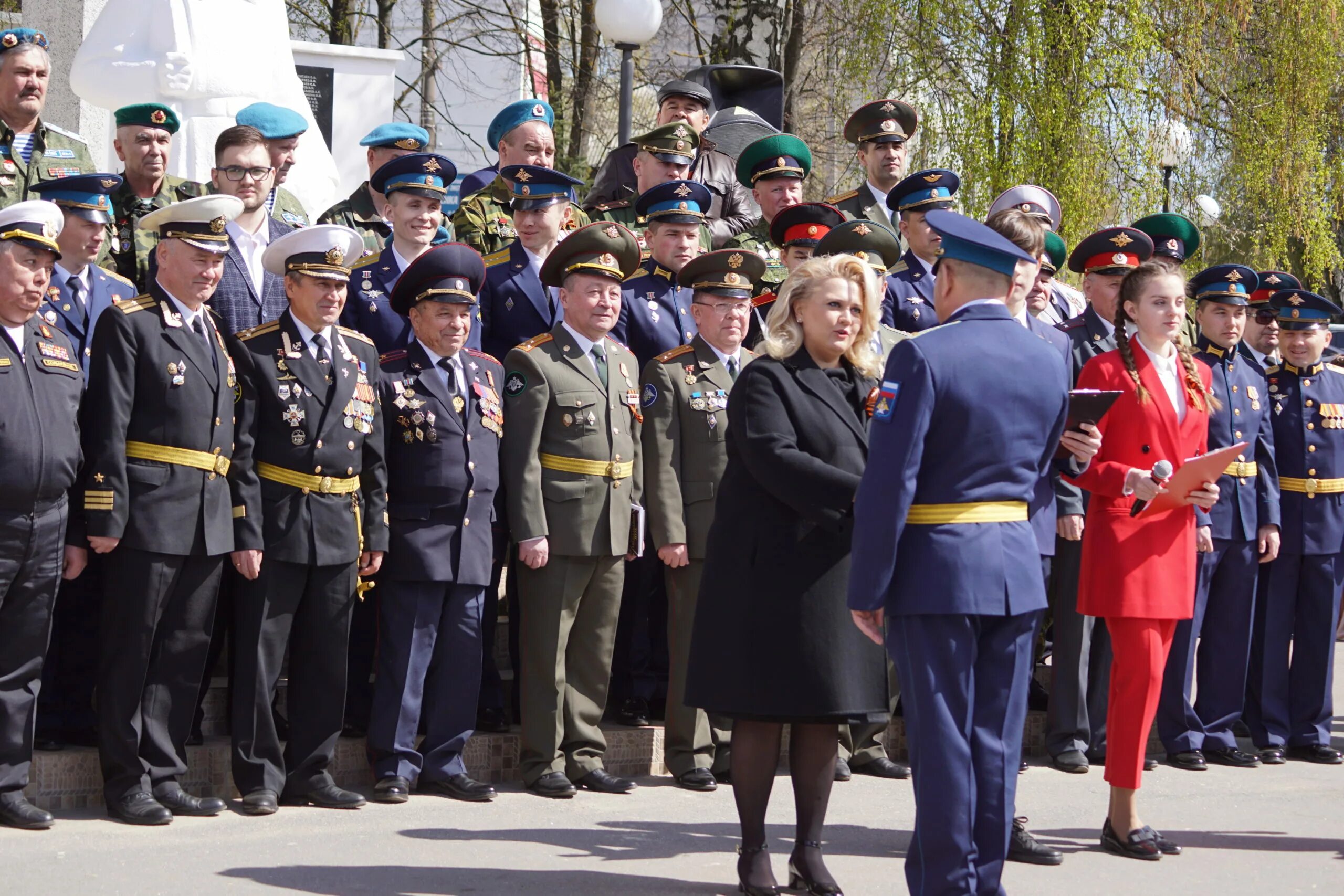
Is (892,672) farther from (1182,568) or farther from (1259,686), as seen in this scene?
(1259,686)

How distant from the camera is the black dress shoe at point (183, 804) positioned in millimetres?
5879

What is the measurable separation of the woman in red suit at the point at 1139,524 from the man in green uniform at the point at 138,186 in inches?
→ 152

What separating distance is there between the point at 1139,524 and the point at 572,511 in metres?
2.19

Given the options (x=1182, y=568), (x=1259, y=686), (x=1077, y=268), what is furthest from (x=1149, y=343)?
(x=1259, y=686)

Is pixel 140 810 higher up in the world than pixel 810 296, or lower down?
lower down

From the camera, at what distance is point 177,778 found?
6055 mm

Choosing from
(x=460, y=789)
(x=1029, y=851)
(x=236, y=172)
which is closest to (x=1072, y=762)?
(x=1029, y=851)

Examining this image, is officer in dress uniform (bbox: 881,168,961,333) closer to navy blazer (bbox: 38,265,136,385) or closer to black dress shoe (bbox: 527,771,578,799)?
black dress shoe (bbox: 527,771,578,799)

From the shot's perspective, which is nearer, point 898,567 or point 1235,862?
point 898,567

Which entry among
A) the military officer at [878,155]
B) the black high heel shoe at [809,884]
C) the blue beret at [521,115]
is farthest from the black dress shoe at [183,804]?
the military officer at [878,155]

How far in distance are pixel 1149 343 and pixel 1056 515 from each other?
123 cm

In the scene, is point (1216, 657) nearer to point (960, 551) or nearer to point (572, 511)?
point (572, 511)

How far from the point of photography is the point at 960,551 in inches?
179

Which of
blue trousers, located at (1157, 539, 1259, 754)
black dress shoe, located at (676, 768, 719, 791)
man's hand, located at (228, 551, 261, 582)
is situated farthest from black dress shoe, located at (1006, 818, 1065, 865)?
man's hand, located at (228, 551, 261, 582)
